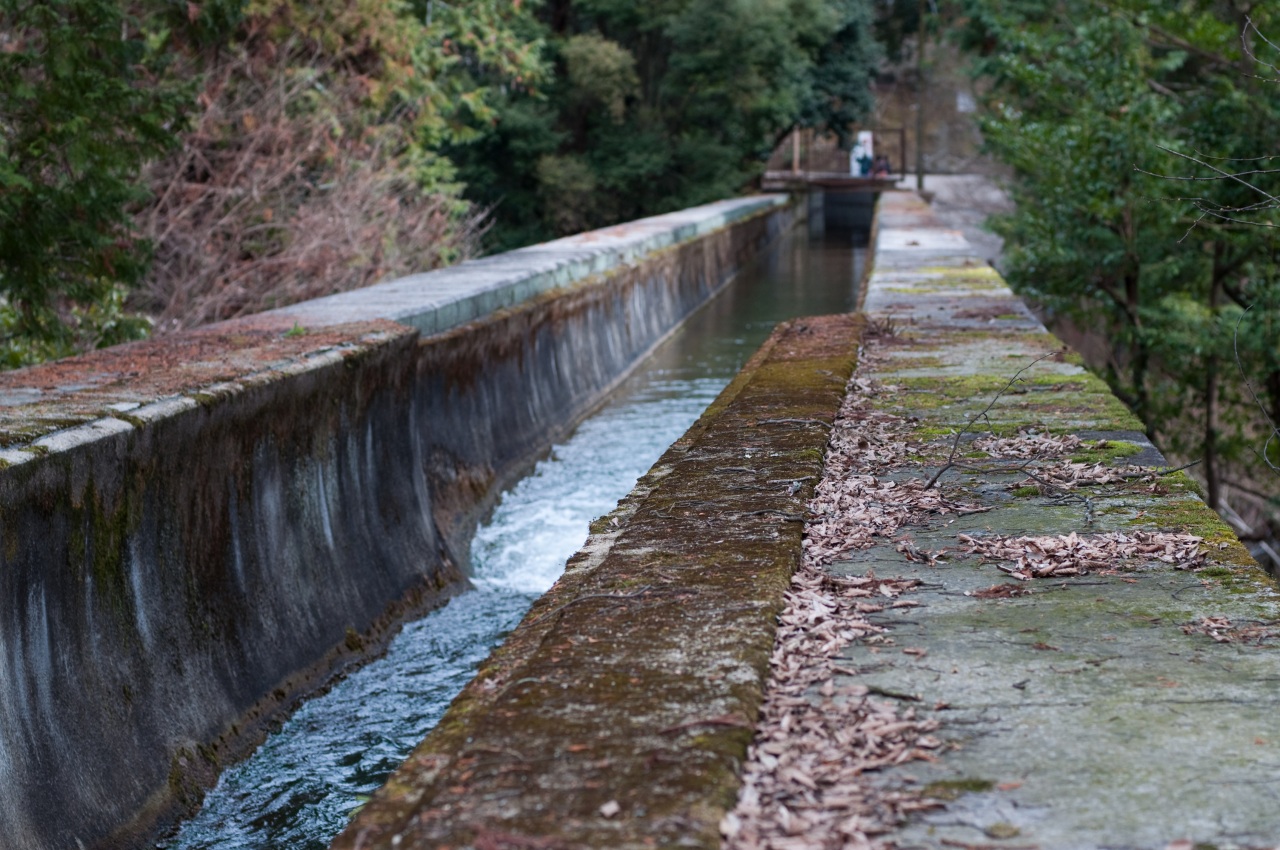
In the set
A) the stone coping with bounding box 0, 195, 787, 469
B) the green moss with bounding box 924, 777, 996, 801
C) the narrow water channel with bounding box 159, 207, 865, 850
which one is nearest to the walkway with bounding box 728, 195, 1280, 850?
the green moss with bounding box 924, 777, 996, 801

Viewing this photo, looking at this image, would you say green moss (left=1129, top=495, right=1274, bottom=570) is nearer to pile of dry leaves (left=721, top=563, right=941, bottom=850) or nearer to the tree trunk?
pile of dry leaves (left=721, top=563, right=941, bottom=850)

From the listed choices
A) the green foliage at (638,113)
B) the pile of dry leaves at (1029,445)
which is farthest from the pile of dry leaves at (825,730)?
the green foliage at (638,113)

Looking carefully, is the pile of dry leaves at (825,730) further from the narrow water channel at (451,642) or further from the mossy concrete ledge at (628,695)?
the narrow water channel at (451,642)

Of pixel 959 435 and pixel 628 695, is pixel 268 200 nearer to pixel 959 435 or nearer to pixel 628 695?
pixel 959 435

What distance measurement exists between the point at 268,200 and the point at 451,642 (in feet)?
27.9

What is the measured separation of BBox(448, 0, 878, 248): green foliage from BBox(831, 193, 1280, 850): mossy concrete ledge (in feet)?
98.0

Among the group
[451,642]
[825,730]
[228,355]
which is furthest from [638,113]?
[825,730]

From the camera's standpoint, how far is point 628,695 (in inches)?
122

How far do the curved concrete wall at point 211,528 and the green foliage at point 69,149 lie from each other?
717mm

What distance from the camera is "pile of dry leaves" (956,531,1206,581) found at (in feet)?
13.4

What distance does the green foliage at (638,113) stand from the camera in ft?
116

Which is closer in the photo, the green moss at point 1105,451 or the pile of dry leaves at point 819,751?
the pile of dry leaves at point 819,751

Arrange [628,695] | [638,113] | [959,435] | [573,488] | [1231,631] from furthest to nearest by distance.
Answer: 1. [638,113]
2. [573,488]
3. [959,435]
4. [1231,631]
5. [628,695]

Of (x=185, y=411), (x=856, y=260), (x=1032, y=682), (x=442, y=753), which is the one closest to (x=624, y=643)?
(x=442, y=753)
